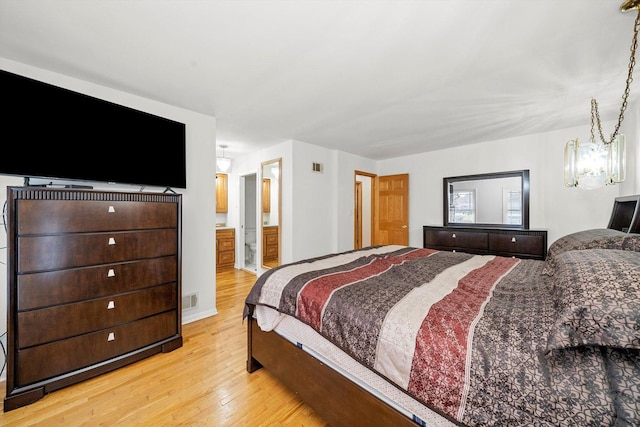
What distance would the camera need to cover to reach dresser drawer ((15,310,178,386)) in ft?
5.41

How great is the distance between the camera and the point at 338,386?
52.7 inches

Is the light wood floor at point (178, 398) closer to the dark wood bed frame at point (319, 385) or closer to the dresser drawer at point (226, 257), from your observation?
the dark wood bed frame at point (319, 385)

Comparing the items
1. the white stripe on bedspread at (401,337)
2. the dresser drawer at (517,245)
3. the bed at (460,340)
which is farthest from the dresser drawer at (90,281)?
the dresser drawer at (517,245)

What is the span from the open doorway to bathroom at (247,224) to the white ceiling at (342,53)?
2567mm

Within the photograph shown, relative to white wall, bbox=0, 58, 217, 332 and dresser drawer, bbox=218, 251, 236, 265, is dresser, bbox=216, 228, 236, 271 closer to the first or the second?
dresser drawer, bbox=218, 251, 236, 265

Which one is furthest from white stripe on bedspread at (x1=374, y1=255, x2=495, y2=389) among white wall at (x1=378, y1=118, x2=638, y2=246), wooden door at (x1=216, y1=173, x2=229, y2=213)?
wooden door at (x1=216, y1=173, x2=229, y2=213)

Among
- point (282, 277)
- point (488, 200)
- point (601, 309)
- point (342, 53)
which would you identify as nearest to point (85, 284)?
point (282, 277)

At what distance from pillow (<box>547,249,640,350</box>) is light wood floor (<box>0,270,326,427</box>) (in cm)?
141

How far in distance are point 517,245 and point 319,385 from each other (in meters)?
3.57

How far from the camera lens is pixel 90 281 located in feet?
6.09

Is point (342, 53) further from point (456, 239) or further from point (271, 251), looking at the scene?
point (271, 251)

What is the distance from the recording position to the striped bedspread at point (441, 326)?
0.84 metres

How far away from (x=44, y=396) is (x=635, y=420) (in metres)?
3.04

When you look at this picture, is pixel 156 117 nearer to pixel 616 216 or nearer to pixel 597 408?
pixel 597 408
